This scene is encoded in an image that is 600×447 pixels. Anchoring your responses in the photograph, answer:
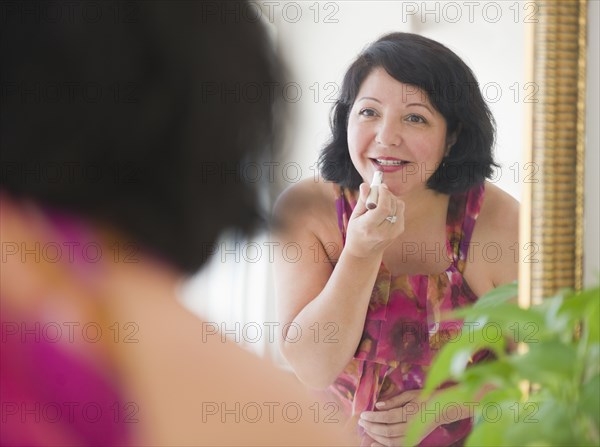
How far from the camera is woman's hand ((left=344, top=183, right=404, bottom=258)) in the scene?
2.97ft

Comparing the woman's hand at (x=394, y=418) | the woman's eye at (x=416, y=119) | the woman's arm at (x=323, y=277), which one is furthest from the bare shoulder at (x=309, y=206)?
the woman's hand at (x=394, y=418)

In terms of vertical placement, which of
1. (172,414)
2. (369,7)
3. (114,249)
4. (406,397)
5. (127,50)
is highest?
(369,7)

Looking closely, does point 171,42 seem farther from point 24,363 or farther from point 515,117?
point 515,117

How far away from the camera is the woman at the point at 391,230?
904 millimetres

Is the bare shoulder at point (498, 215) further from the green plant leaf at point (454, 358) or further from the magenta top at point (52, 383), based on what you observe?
the magenta top at point (52, 383)

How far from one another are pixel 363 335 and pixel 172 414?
1.37ft

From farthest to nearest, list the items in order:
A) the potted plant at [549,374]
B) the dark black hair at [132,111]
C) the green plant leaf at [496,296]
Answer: the green plant leaf at [496,296] → the potted plant at [549,374] → the dark black hair at [132,111]

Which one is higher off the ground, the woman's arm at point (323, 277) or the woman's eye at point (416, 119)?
the woman's eye at point (416, 119)

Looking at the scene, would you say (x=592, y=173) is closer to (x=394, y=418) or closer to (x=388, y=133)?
(x=388, y=133)

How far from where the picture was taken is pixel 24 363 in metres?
0.47

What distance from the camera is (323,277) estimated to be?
0.91m

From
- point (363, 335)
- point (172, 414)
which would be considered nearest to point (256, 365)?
point (172, 414)

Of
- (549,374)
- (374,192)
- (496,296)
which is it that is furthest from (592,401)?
(374,192)

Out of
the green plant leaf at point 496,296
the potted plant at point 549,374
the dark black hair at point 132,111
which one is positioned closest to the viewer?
the dark black hair at point 132,111
